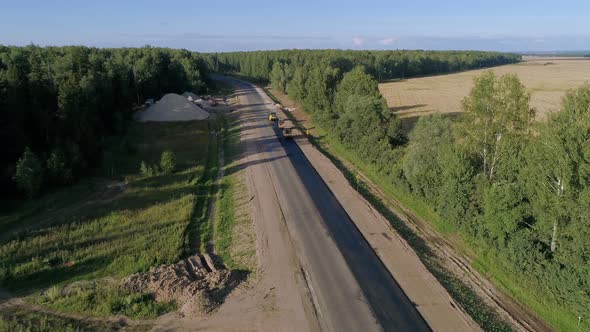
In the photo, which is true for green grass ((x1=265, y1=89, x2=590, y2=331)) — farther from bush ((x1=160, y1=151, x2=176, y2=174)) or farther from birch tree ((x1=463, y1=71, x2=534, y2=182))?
bush ((x1=160, y1=151, x2=176, y2=174))

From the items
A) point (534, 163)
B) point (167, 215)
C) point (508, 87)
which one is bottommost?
point (167, 215)

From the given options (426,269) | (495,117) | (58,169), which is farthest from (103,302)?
(495,117)

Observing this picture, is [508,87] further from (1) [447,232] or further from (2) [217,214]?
(2) [217,214]

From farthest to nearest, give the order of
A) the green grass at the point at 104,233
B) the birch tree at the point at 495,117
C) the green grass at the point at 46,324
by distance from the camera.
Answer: the birch tree at the point at 495,117, the green grass at the point at 104,233, the green grass at the point at 46,324

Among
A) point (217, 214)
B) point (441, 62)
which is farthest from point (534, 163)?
point (441, 62)

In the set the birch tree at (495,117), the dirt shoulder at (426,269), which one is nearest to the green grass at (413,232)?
the dirt shoulder at (426,269)

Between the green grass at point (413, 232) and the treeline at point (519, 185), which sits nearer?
the treeline at point (519, 185)

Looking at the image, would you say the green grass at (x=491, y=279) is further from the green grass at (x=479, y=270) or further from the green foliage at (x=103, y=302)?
the green foliage at (x=103, y=302)
